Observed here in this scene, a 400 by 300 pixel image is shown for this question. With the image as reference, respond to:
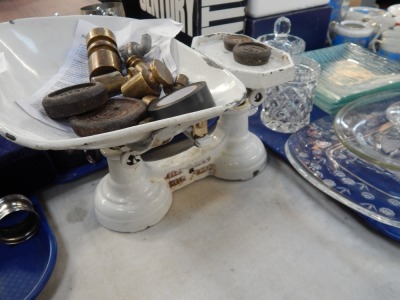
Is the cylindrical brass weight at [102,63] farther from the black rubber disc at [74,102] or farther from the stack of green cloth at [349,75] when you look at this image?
the stack of green cloth at [349,75]

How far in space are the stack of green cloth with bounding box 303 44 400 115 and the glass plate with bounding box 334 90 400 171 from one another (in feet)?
0.21

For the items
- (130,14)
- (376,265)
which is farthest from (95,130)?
(130,14)

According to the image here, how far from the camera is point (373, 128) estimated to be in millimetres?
547

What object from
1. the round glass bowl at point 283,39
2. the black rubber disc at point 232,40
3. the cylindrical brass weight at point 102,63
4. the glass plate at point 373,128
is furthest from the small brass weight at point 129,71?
the round glass bowl at point 283,39

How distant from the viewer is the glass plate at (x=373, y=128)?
46 cm

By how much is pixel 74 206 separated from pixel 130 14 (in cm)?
63

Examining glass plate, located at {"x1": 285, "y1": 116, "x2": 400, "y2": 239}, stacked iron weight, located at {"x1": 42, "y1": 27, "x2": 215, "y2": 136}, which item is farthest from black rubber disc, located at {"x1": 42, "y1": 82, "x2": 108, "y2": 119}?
glass plate, located at {"x1": 285, "y1": 116, "x2": 400, "y2": 239}

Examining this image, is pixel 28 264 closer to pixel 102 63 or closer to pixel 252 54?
pixel 102 63

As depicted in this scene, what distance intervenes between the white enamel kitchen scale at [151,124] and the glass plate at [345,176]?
78 millimetres

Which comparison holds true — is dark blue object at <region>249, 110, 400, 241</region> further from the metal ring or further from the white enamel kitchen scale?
the metal ring

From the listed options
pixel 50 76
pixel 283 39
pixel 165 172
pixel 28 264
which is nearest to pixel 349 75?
pixel 283 39

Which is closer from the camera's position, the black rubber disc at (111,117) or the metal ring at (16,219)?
the black rubber disc at (111,117)

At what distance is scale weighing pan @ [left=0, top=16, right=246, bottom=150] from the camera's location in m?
0.29

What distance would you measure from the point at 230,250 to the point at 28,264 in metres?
0.27
